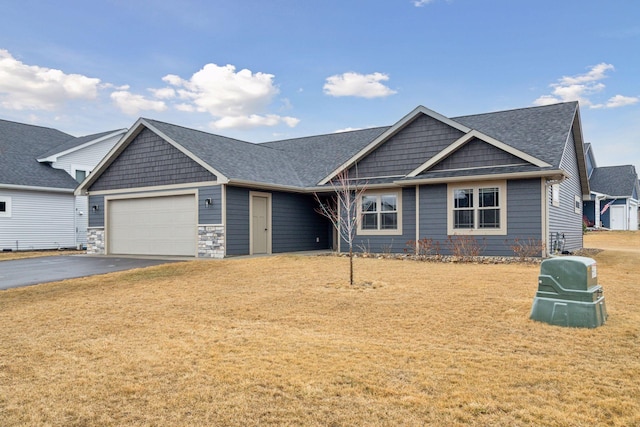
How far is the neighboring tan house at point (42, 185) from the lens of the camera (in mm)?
21891

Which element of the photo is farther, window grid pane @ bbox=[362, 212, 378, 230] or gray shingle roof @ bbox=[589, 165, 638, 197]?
gray shingle roof @ bbox=[589, 165, 638, 197]

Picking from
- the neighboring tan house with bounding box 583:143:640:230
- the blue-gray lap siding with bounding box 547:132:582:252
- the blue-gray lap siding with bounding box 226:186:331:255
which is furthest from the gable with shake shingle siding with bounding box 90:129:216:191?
the neighboring tan house with bounding box 583:143:640:230

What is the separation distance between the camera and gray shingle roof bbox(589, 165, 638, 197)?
3606 centimetres

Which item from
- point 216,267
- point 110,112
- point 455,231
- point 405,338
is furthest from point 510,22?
point 110,112

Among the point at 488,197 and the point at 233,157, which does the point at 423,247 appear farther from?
the point at 233,157

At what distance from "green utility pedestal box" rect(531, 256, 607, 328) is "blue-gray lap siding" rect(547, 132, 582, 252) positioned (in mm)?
8956

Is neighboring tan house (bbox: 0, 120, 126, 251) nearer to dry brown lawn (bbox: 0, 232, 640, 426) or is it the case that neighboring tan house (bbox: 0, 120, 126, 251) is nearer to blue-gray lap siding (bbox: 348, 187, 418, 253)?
dry brown lawn (bbox: 0, 232, 640, 426)

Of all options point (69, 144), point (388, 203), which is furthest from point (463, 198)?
point (69, 144)

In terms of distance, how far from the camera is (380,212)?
56.0 ft

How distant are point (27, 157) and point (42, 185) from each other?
107 inches

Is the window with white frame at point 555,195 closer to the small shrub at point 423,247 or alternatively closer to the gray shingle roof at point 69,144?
the small shrub at point 423,247

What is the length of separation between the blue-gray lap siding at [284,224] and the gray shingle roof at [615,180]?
26.8m

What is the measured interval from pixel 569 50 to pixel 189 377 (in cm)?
1889

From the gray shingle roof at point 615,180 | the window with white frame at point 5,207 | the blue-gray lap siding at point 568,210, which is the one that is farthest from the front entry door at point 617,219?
the window with white frame at point 5,207
